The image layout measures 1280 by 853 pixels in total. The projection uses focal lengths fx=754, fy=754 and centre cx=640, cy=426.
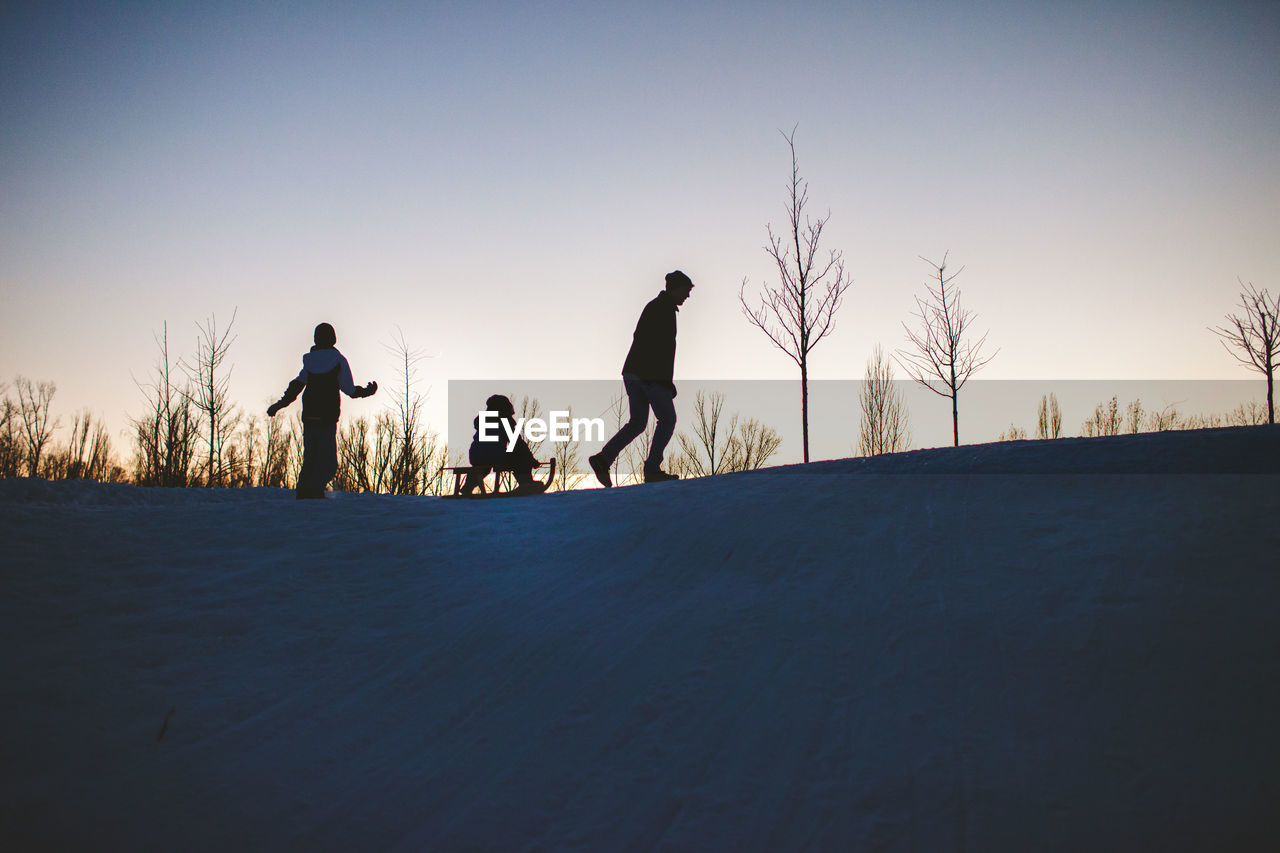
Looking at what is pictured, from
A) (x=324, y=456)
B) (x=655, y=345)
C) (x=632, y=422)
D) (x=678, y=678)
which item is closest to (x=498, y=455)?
(x=324, y=456)

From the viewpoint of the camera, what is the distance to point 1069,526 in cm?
410

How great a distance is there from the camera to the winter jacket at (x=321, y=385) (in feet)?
23.2

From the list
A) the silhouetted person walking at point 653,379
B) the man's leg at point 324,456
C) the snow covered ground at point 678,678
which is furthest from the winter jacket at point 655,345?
the man's leg at point 324,456

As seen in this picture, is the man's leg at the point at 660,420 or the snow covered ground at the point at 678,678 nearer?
the snow covered ground at the point at 678,678

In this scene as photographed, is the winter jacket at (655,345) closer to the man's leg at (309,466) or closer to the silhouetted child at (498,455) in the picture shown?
the silhouetted child at (498,455)

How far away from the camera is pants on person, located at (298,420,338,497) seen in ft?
23.3

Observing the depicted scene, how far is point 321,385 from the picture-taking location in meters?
7.11

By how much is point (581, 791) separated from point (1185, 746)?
1.95 metres

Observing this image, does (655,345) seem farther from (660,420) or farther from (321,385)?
(321,385)

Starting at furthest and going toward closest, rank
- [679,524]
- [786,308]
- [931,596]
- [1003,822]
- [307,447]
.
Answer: [786,308] < [307,447] < [679,524] < [931,596] < [1003,822]

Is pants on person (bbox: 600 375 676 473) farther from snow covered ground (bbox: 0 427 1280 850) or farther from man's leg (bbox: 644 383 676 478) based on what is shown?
snow covered ground (bbox: 0 427 1280 850)

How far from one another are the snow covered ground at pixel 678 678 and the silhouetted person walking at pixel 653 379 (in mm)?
2104

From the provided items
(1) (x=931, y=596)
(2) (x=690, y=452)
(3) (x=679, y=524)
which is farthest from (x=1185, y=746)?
(2) (x=690, y=452)

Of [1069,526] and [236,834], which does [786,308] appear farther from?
[236,834]
